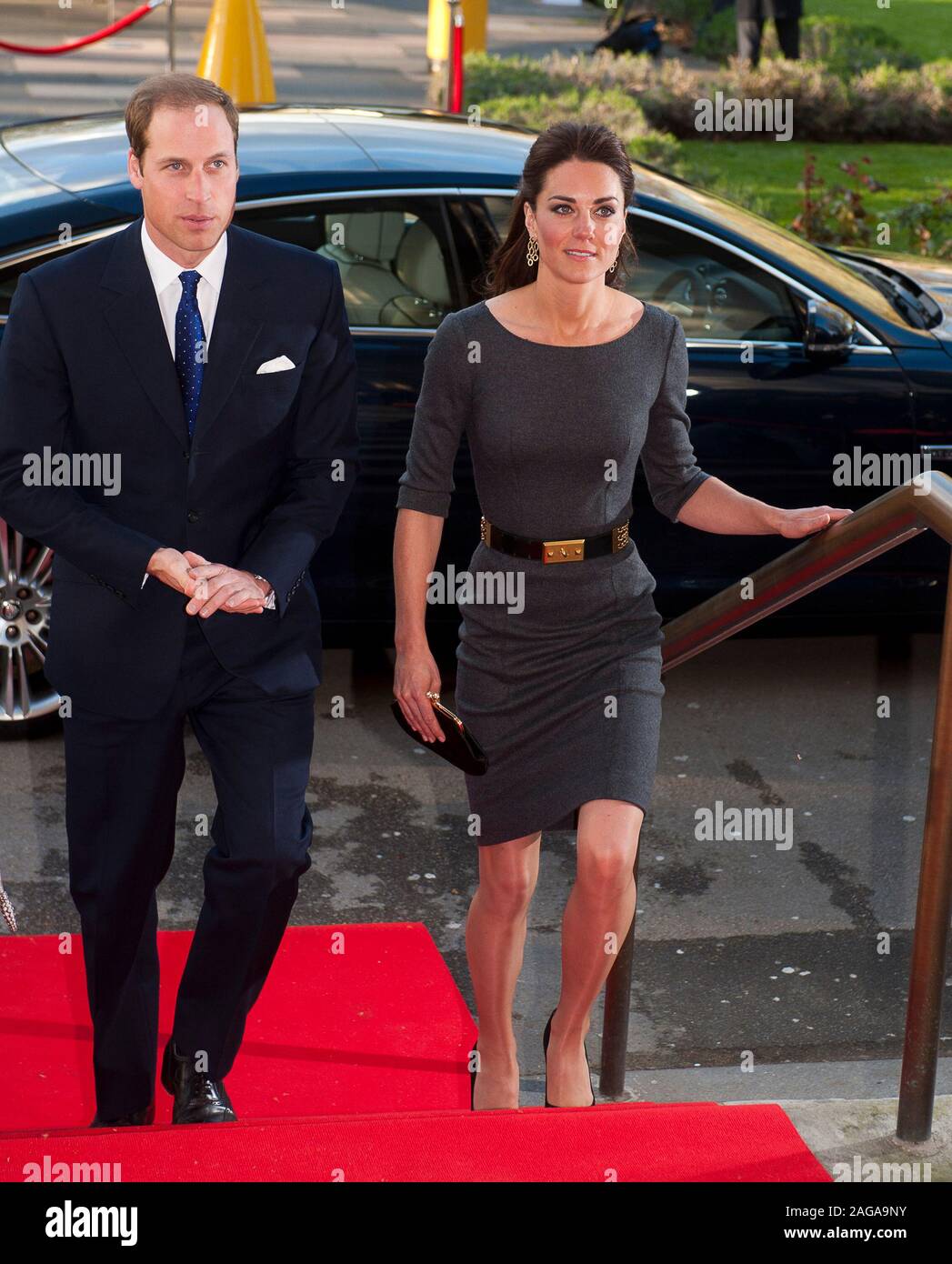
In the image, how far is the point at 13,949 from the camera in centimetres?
447

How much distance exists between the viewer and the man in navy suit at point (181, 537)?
10.6 feet

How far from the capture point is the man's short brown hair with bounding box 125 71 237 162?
3166 millimetres

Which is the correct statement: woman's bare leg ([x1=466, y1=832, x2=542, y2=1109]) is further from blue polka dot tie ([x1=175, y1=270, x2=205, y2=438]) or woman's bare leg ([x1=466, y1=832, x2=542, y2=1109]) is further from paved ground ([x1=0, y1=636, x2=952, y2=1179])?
blue polka dot tie ([x1=175, y1=270, x2=205, y2=438])

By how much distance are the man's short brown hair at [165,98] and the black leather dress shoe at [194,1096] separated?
169 cm

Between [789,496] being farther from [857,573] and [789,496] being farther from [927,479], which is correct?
[927,479]

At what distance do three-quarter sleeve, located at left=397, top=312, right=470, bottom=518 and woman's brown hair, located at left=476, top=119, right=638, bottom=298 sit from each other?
7.6 inches

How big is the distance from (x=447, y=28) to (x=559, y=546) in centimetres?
1111

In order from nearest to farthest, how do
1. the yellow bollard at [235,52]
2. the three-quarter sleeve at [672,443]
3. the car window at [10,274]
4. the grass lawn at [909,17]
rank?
1. the three-quarter sleeve at [672,443]
2. the car window at [10,274]
3. the yellow bollard at [235,52]
4. the grass lawn at [909,17]

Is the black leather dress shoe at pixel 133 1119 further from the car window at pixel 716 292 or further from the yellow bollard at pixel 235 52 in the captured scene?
the yellow bollard at pixel 235 52

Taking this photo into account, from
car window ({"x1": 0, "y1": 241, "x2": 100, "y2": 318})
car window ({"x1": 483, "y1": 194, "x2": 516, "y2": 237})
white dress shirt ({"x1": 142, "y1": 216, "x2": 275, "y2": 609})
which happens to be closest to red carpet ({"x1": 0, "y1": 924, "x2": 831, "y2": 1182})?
white dress shirt ({"x1": 142, "y1": 216, "x2": 275, "y2": 609})

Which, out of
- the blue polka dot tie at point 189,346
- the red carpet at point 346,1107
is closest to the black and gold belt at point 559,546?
the blue polka dot tie at point 189,346

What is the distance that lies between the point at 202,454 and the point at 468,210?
2805 millimetres

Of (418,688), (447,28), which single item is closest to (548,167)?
(418,688)

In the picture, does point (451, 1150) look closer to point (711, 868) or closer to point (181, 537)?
point (181, 537)
